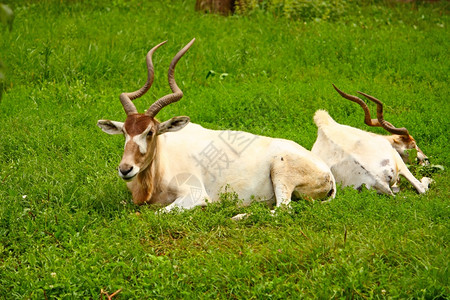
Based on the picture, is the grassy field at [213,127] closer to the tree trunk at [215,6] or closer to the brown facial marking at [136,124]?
the tree trunk at [215,6]

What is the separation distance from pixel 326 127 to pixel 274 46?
4.58 m

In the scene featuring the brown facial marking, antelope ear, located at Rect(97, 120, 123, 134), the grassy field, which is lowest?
the grassy field

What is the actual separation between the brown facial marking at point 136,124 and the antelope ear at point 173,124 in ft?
0.62

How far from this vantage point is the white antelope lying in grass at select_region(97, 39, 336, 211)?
6.47 metres

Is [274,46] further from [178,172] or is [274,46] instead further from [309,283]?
[309,283]

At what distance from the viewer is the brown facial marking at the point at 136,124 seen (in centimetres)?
620

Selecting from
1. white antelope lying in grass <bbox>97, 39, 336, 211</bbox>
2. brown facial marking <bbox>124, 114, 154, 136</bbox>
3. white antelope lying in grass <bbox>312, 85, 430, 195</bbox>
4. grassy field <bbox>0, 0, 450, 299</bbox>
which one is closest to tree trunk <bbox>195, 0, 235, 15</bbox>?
grassy field <bbox>0, 0, 450, 299</bbox>

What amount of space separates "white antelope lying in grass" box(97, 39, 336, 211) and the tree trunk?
784 centimetres

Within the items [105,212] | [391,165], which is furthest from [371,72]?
Answer: [105,212]

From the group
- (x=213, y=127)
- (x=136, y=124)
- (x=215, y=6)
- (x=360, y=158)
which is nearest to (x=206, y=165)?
(x=136, y=124)

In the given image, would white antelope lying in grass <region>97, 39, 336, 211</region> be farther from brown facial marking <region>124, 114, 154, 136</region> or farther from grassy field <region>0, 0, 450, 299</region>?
grassy field <region>0, 0, 450, 299</region>

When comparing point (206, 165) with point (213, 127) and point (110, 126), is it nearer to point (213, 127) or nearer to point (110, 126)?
point (110, 126)

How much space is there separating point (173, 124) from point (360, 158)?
2.32m

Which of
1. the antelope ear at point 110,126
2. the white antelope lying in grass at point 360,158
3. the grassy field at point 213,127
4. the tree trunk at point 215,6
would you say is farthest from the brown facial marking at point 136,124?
the tree trunk at point 215,6
